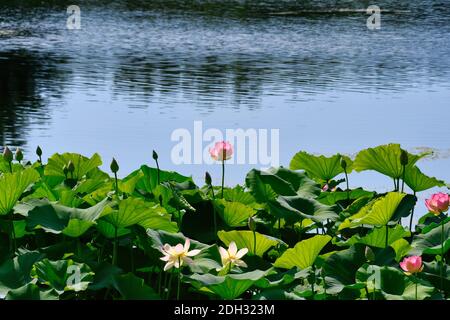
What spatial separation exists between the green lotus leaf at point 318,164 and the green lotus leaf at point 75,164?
391mm

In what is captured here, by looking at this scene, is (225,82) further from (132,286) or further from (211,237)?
(132,286)

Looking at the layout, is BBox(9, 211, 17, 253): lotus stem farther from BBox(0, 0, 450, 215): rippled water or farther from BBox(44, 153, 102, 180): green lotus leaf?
BBox(0, 0, 450, 215): rippled water

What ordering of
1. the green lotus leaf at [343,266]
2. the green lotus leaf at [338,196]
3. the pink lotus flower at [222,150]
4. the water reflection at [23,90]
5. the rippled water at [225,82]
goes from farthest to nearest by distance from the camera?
1. the water reflection at [23,90]
2. the rippled water at [225,82]
3. the green lotus leaf at [338,196]
4. the pink lotus flower at [222,150]
5. the green lotus leaf at [343,266]

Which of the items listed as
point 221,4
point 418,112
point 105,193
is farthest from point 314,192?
point 221,4

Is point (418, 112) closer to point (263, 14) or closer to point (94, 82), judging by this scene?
point (94, 82)

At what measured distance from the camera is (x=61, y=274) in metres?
1.49

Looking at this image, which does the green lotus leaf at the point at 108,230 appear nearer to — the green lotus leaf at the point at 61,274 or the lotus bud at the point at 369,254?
the green lotus leaf at the point at 61,274

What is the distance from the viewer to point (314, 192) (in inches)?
77.6

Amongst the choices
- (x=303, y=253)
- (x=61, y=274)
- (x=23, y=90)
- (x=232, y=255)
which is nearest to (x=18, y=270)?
(x=61, y=274)

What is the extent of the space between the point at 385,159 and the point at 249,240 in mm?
393

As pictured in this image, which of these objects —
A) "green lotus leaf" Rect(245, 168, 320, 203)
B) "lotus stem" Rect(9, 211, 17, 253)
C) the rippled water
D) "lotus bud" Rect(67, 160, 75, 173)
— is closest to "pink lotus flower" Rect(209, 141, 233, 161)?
"green lotus leaf" Rect(245, 168, 320, 203)

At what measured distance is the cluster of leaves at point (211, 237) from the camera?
1.49 m

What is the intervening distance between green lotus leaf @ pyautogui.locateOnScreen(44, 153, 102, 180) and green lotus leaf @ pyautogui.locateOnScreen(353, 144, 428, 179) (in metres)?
0.52

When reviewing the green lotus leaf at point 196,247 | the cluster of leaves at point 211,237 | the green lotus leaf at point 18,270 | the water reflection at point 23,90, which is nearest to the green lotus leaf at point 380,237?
the cluster of leaves at point 211,237
